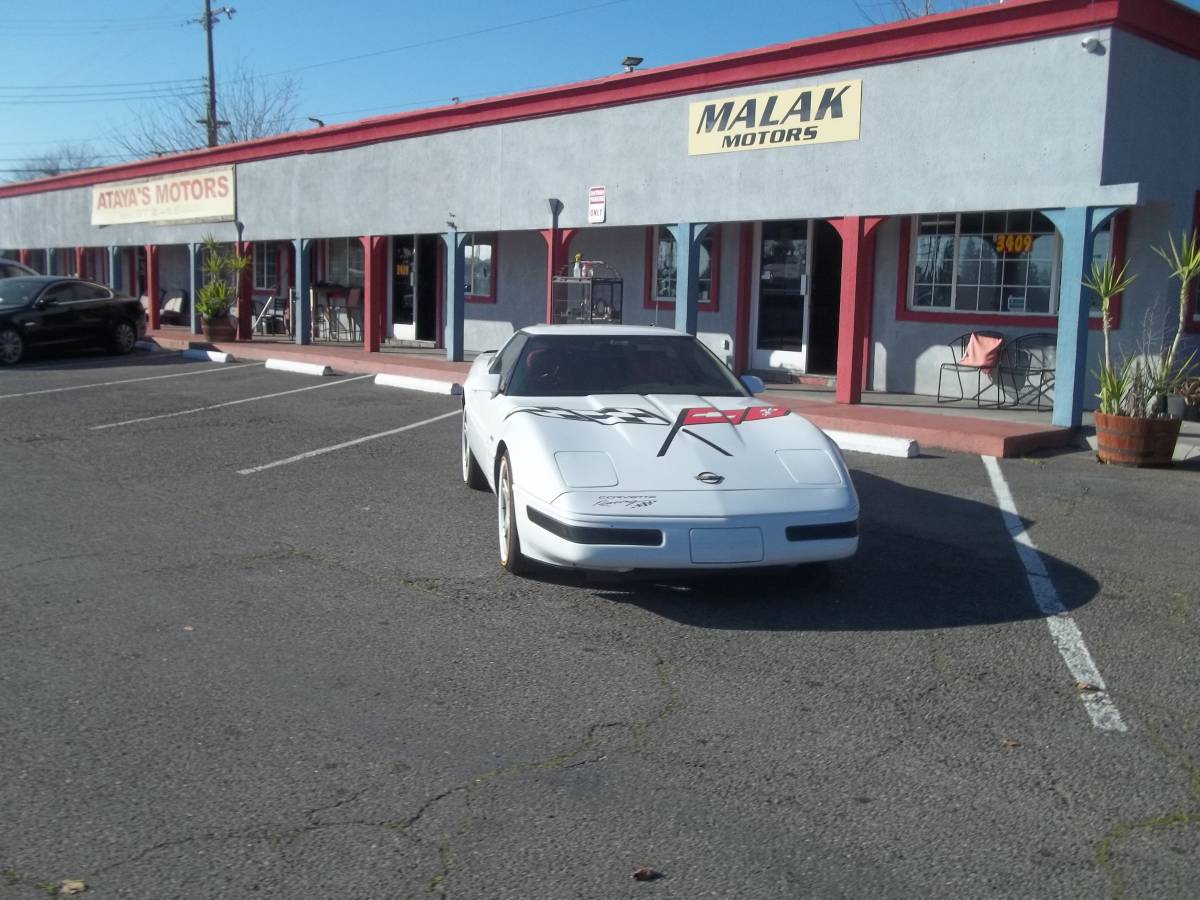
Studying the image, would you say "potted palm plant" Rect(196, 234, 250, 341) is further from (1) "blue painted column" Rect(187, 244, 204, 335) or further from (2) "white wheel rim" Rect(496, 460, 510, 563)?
(2) "white wheel rim" Rect(496, 460, 510, 563)

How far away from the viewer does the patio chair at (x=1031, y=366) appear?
12.9 meters

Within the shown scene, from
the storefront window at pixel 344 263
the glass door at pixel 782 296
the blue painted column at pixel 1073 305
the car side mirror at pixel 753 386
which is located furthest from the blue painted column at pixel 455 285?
the car side mirror at pixel 753 386

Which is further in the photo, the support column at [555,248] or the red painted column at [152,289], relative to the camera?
the red painted column at [152,289]

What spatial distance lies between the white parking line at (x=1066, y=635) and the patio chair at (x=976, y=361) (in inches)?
213

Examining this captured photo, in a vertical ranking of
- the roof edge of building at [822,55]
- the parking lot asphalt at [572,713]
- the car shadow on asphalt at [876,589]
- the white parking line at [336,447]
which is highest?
the roof edge of building at [822,55]

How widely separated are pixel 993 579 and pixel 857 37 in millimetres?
8029

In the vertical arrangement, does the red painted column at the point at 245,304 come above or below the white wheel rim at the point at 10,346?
above

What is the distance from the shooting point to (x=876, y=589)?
601cm

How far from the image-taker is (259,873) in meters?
3.16

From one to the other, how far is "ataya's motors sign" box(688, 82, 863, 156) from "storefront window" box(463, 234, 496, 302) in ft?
22.2

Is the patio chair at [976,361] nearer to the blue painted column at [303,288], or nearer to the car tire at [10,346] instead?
the blue painted column at [303,288]

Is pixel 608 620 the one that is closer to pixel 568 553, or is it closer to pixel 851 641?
pixel 568 553

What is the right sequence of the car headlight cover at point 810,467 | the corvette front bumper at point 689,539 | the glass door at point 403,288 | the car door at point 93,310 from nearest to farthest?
the corvette front bumper at point 689,539 → the car headlight cover at point 810,467 → the car door at point 93,310 → the glass door at point 403,288

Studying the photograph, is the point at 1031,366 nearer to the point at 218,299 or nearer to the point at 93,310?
the point at 218,299
